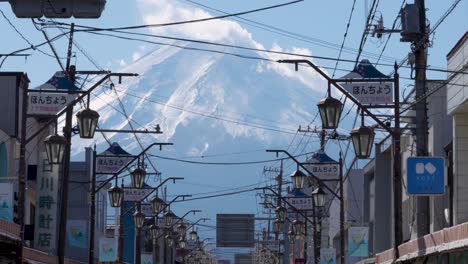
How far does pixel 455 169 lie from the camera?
33.7 meters

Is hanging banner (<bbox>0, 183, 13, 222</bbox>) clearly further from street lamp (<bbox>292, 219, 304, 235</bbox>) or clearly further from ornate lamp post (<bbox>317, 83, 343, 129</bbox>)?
street lamp (<bbox>292, 219, 304, 235</bbox>)

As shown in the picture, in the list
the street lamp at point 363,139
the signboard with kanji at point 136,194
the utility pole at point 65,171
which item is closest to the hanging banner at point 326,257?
the signboard with kanji at point 136,194

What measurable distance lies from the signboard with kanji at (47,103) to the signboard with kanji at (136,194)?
19665 millimetres

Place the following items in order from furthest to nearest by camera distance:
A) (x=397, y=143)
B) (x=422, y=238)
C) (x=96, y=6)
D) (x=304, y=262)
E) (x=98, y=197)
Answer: (x=98, y=197)
(x=304, y=262)
(x=397, y=143)
(x=422, y=238)
(x=96, y=6)

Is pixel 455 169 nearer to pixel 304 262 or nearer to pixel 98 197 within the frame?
pixel 304 262

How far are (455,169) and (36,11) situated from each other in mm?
18380

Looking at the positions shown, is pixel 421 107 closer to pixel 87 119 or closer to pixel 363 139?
pixel 363 139

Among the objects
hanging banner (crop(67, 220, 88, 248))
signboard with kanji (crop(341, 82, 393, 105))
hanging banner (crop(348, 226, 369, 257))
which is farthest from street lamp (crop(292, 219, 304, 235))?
signboard with kanji (crop(341, 82, 393, 105))

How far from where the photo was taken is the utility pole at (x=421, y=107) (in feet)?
90.8

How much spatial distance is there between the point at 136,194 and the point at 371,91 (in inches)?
1029

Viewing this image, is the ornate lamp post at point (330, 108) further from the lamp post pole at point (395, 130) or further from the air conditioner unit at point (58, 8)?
the air conditioner unit at point (58, 8)

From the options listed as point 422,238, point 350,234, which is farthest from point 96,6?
point 350,234

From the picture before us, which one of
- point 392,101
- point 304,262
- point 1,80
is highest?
point 1,80

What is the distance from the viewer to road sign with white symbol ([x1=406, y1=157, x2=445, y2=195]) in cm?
2733
